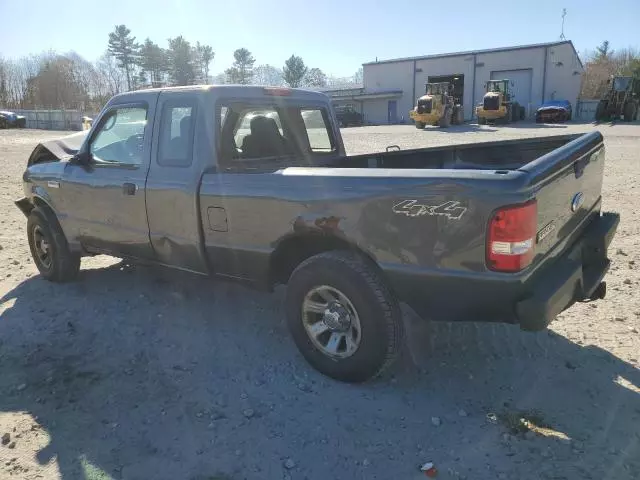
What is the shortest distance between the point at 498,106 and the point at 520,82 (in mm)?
12335

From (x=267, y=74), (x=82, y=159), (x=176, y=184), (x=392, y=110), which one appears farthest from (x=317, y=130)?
(x=267, y=74)

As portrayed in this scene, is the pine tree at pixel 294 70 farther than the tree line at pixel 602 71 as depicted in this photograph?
Yes

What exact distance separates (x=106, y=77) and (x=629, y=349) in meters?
84.5

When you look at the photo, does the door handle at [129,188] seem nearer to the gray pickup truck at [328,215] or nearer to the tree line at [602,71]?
the gray pickup truck at [328,215]

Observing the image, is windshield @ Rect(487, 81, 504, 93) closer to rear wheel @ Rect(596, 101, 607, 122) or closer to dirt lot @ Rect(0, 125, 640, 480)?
rear wheel @ Rect(596, 101, 607, 122)

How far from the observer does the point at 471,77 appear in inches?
1870

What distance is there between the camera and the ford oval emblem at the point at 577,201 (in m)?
3.39

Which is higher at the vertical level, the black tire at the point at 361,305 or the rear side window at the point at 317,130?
the rear side window at the point at 317,130

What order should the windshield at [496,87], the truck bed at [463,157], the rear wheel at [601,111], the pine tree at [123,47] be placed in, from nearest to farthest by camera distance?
the truck bed at [463,157], the rear wheel at [601,111], the windshield at [496,87], the pine tree at [123,47]

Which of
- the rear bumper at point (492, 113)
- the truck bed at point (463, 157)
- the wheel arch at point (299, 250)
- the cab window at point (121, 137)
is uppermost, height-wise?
the rear bumper at point (492, 113)

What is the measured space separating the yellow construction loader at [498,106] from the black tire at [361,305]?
35036 mm

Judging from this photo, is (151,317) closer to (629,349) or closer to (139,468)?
(139,468)

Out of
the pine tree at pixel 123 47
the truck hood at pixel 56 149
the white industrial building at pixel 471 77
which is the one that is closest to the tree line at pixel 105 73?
the pine tree at pixel 123 47

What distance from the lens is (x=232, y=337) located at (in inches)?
169
